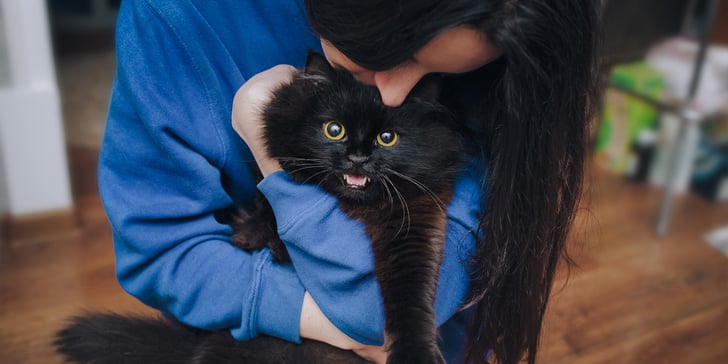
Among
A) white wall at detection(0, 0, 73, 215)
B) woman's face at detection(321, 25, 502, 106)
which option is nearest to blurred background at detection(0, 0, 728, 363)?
white wall at detection(0, 0, 73, 215)

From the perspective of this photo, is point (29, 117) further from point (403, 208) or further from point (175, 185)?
point (403, 208)

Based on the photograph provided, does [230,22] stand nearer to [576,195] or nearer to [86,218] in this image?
[576,195]

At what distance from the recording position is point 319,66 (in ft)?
3.02

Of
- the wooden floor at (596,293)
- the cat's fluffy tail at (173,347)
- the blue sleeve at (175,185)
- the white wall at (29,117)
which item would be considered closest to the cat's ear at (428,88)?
the blue sleeve at (175,185)

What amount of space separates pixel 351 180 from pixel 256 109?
0.18 meters

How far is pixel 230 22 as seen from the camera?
0.93 metres

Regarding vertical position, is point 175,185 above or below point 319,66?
below

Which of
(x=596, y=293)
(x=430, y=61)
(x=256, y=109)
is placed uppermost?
(x=430, y=61)

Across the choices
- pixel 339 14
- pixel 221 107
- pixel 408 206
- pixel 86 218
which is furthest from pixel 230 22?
pixel 86 218

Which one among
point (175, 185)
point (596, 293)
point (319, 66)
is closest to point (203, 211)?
point (175, 185)

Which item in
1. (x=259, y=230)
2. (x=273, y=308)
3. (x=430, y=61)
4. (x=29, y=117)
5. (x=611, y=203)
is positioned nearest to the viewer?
(x=430, y=61)

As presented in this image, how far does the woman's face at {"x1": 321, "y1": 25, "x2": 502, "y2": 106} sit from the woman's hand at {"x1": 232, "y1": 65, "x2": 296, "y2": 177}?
96 millimetres

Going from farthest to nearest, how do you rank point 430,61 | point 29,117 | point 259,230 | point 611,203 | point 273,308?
1. point 611,203
2. point 29,117
3. point 259,230
4. point 273,308
5. point 430,61

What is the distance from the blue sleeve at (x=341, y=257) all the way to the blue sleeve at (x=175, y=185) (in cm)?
5
